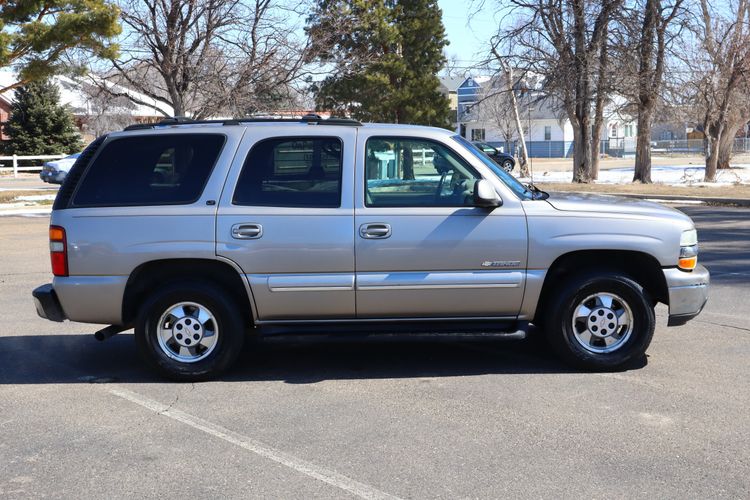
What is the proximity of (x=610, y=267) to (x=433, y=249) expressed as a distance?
1409 millimetres

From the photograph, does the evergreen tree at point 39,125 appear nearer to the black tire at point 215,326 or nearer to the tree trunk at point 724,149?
the tree trunk at point 724,149

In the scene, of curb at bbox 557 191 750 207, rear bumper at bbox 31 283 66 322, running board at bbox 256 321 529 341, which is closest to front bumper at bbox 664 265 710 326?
running board at bbox 256 321 529 341

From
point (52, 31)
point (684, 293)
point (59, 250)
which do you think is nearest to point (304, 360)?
point (59, 250)

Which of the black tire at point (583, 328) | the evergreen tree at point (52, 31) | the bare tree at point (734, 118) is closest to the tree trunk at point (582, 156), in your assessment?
the bare tree at point (734, 118)

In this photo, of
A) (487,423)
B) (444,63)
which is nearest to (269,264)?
(487,423)

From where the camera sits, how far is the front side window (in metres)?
6.30

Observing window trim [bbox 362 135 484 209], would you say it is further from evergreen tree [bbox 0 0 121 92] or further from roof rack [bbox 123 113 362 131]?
evergreen tree [bbox 0 0 121 92]

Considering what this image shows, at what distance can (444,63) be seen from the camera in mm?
38000

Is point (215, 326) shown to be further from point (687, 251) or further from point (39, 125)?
point (39, 125)

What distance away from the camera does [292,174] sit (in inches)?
253

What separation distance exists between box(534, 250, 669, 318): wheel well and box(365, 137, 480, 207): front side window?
89 centimetres

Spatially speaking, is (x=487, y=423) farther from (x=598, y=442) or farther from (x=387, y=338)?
(x=387, y=338)

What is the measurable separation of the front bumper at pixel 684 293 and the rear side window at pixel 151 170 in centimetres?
354

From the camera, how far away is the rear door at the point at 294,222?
6.20m
